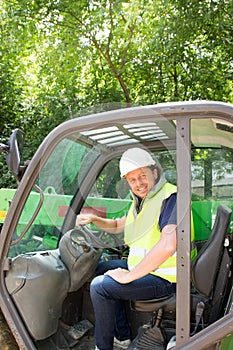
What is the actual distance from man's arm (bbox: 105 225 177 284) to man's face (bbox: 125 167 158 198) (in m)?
0.32

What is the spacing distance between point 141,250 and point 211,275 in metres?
0.40

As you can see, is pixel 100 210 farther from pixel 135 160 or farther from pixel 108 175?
pixel 135 160

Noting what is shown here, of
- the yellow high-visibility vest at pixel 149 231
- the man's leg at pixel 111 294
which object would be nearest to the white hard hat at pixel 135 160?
the yellow high-visibility vest at pixel 149 231

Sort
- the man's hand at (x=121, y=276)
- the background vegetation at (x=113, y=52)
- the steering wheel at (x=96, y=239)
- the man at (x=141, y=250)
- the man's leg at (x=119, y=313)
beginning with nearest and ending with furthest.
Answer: the man at (x=141, y=250) < the man's hand at (x=121, y=276) < the man's leg at (x=119, y=313) < the steering wheel at (x=96, y=239) < the background vegetation at (x=113, y=52)

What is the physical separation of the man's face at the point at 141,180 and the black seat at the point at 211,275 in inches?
15.7

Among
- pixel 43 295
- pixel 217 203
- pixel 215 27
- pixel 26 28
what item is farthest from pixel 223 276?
pixel 26 28

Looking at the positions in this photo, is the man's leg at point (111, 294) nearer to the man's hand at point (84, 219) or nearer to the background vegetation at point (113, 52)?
the man's hand at point (84, 219)

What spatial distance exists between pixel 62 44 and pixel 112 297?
256 inches

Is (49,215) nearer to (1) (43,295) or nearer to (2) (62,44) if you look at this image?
(1) (43,295)

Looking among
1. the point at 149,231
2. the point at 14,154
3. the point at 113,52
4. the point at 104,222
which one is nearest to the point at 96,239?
the point at 104,222

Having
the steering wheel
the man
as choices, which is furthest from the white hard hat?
the steering wheel

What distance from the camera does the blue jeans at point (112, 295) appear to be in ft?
8.53

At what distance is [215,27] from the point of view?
810 cm

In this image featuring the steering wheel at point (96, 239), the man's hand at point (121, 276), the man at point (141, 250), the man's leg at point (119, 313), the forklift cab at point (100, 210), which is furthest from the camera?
the steering wheel at point (96, 239)
